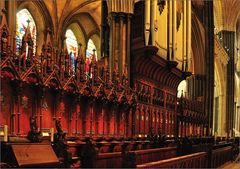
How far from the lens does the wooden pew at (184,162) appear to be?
616 centimetres

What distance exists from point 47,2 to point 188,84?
360 inches

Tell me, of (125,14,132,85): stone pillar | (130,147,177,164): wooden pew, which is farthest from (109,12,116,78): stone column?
(130,147,177,164): wooden pew

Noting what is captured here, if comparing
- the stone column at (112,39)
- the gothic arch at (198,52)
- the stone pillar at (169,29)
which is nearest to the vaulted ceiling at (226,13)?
the gothic arch at (198,52)

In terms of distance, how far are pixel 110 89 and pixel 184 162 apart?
3.71m

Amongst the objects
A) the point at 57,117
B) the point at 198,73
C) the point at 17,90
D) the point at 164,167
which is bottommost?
the point at 164,167

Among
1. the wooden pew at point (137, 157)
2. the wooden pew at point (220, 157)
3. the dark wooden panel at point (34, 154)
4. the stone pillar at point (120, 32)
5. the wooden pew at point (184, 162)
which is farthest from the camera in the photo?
the stone pillar at point (120, 32)

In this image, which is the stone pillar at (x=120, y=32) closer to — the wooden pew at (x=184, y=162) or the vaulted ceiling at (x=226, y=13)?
the wooden pew at (x=184, y=162)

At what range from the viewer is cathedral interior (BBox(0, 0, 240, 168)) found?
23.3 ft

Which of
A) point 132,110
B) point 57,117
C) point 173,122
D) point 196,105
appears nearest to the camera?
point 57,117

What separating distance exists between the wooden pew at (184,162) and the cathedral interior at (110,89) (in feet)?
0.07

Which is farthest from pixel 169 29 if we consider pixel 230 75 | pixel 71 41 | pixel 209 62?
pixel 230 75

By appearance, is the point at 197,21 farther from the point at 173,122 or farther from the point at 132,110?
the point at 132,110

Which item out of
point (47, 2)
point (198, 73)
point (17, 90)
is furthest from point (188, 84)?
point (17, 90)

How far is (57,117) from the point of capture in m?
8.80
